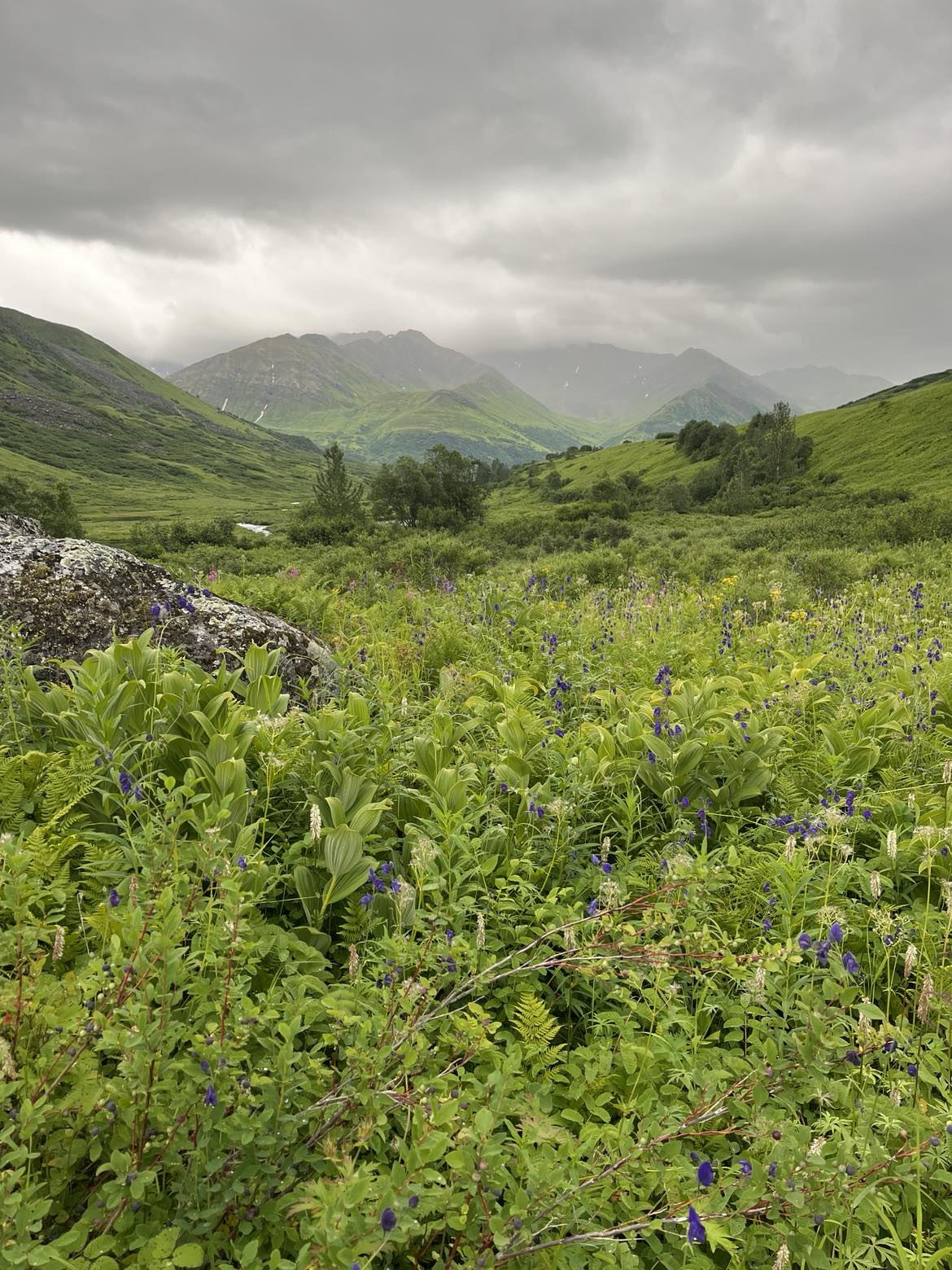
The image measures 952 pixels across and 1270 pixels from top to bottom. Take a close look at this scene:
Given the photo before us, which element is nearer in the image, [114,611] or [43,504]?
[114,611]

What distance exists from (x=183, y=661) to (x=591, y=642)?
4751mm

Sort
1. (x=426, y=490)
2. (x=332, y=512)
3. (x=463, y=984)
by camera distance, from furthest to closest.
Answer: (x=332, y=512) < (x=426, y=490) < (x=463, y=984)

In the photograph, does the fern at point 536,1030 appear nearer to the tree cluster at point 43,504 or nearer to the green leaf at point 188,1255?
the green leaf at point 188,1255

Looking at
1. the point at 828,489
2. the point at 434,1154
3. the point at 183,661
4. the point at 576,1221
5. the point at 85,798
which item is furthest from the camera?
the point at 828,489

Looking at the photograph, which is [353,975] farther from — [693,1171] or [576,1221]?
[693,1171]

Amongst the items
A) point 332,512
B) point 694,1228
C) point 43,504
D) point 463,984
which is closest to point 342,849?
point 463,984

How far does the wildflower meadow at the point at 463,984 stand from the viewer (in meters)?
1.77

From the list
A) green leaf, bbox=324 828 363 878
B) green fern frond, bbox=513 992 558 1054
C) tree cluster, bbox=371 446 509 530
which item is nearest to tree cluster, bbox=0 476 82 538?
tree cluster, bbox=371 446 509 530

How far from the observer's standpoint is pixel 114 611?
622 cm

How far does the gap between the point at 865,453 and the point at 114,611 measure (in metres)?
85.9

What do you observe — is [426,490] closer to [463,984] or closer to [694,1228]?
[463,984]

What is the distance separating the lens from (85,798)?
3379mm

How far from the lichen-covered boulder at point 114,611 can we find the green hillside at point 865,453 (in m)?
56.3

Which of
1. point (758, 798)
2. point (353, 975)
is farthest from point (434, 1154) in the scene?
point (758, 798)
